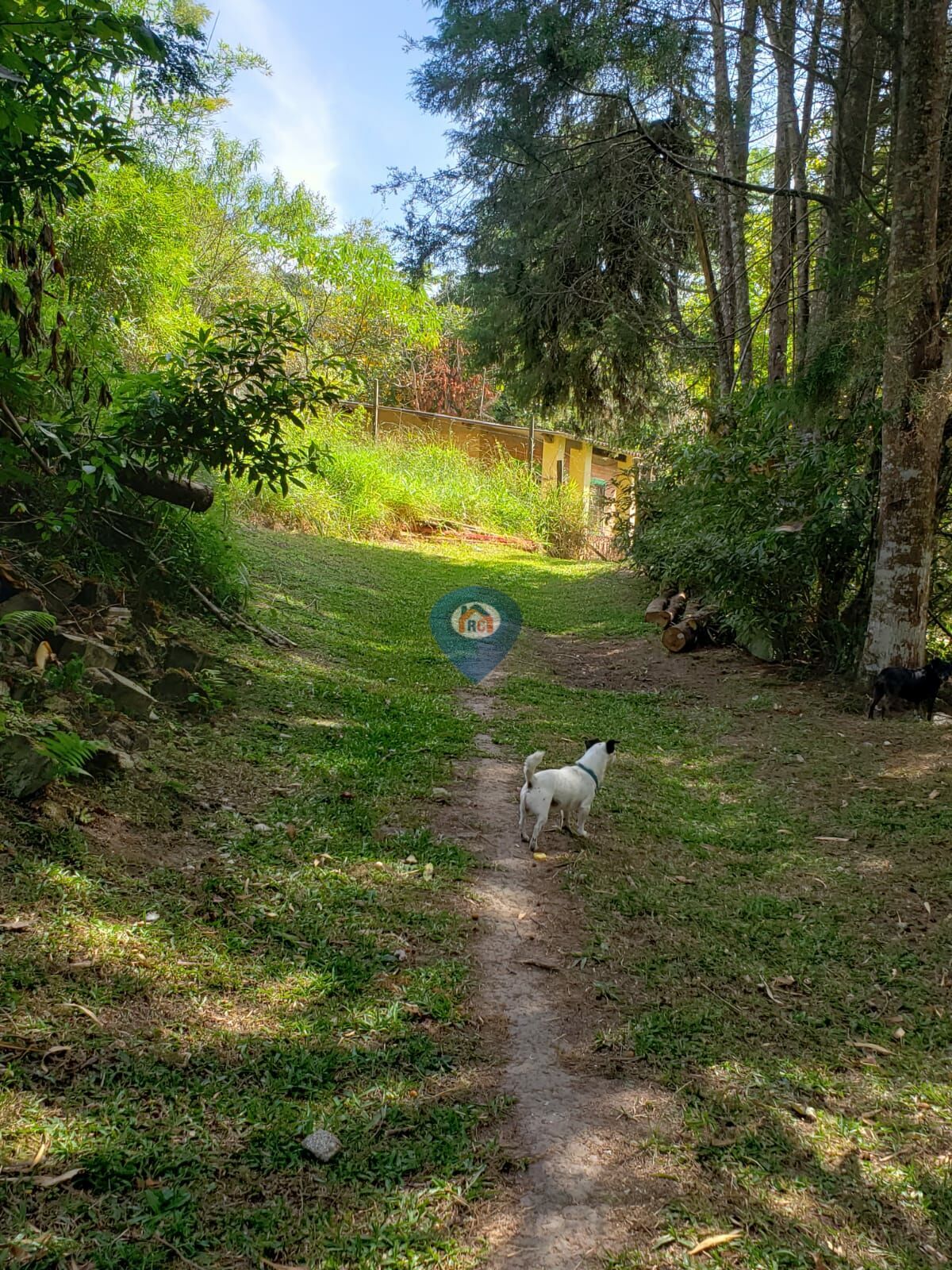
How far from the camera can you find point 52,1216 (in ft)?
5.82

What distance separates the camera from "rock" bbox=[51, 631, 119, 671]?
4.04m

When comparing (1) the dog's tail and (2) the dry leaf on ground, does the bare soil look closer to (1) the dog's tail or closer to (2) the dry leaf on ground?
(2) the dry leaf on ground

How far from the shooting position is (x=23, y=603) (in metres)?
4.16

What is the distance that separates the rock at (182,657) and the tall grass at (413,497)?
8332 mm

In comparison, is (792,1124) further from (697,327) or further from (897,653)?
(697,327)

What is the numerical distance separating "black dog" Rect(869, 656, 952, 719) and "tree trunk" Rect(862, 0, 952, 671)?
0.27 meters

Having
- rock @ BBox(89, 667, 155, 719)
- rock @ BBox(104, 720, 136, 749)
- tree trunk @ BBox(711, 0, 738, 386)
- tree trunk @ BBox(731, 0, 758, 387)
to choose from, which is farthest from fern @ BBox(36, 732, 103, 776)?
tree trunk @ BBox(711, 0, 738, 386)

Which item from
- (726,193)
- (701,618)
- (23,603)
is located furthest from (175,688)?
(726,193)

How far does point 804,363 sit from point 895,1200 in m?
6.65

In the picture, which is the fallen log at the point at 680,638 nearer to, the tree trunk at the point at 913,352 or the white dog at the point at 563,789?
the tree trunk at the point at 913,352

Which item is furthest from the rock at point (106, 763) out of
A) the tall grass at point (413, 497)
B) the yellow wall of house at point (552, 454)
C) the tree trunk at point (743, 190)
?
the yellow wall of house at point (552, 454)

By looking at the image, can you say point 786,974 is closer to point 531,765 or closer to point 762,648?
point 531,765

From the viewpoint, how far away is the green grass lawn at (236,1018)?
186 cm

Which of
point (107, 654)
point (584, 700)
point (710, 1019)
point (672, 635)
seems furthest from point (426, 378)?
point (710, 1019)
